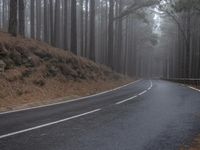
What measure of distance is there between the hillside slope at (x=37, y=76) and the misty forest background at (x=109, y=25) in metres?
2.53

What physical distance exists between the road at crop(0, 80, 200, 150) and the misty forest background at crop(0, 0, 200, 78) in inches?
506

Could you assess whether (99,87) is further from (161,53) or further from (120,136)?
(161,53)

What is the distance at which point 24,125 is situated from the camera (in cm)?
1096

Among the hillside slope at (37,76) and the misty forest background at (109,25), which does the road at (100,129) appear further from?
the misty forest background at (109,25)

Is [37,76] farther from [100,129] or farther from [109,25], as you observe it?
[109,25]

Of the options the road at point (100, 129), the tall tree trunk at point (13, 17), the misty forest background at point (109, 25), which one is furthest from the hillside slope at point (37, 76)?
the road at point (100, 129)

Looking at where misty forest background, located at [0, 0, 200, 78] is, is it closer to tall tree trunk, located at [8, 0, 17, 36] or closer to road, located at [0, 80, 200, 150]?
tall tree trunk, located at [8, 0, 17, 36]

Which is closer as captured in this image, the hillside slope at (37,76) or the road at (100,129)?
the road at (100,129)

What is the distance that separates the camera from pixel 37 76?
21875 millimetres

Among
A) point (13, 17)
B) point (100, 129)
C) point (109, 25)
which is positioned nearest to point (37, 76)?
point (13, 17)

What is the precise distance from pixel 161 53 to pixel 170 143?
120 m

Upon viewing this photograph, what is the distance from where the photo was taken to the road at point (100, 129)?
851cm

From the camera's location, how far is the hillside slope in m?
18.4

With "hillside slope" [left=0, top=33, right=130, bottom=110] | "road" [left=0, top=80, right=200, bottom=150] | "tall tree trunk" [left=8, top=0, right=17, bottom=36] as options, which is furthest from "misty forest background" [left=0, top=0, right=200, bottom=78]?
"road" [left=0, top=80, right=200, bottom=150]
